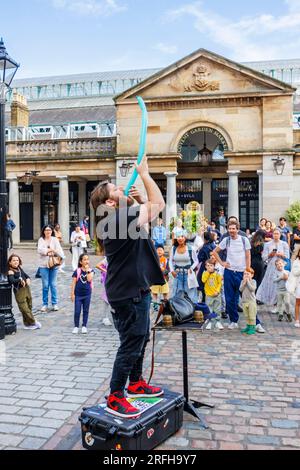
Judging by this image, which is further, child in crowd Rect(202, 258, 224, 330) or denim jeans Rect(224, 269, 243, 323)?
child in crowd Rect(202, 258, 224, 330)

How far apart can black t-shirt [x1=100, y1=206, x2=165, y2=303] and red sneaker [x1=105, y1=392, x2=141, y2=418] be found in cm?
85

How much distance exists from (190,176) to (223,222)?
5227 mm

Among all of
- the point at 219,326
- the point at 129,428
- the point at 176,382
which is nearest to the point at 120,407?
the point at 129,428

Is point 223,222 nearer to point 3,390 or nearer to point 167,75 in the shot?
point 167,75

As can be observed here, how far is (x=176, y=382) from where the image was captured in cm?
593

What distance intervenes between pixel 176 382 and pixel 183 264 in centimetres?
420

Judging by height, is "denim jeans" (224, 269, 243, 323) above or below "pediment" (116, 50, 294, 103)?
below

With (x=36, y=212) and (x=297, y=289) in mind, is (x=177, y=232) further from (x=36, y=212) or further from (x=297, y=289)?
(x=36, y=212)

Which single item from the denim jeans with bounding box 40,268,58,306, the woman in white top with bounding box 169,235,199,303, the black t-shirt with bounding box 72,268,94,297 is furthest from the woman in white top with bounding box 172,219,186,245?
the denim jeans with bounding box 40,268,58,306

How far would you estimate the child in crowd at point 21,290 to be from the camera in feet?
28.5

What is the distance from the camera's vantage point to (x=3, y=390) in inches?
221

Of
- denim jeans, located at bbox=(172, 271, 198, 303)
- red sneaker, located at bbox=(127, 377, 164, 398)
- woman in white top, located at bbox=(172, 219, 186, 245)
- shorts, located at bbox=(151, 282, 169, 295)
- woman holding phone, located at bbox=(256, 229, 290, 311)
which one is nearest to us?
red sneaker, located at bbox=(127, 377, 164, 398)

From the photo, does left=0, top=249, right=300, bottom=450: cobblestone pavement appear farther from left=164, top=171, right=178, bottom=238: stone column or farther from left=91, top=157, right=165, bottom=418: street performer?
left=164, top=171, right=178, bottom=238: stone column

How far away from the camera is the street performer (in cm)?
402
